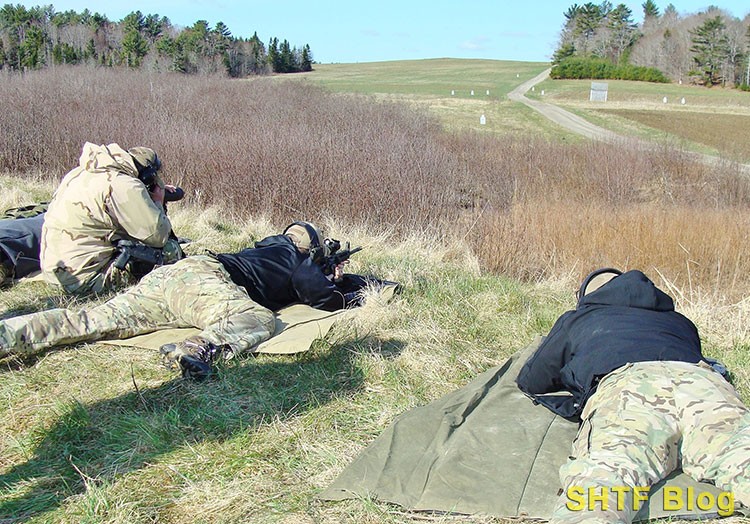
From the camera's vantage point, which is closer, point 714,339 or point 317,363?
point 317,363

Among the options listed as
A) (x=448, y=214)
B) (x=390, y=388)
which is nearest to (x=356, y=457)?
(x=390, y=388)

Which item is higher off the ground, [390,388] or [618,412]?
[618,412]

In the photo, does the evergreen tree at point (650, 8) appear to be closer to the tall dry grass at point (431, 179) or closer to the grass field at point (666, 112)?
the grass field at point (666, 112)

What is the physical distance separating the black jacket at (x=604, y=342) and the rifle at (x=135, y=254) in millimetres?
2912

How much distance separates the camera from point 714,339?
4.70m

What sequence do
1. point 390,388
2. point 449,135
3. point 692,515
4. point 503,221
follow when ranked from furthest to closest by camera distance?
point 449,135 → point 503,221 → point 390,388 → point 692,515

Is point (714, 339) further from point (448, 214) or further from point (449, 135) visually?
point (449, 135)

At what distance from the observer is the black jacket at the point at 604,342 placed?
9.12 feet

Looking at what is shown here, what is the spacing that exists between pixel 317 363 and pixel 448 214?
8090 millimetres

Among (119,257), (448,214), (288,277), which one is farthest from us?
(448,214)

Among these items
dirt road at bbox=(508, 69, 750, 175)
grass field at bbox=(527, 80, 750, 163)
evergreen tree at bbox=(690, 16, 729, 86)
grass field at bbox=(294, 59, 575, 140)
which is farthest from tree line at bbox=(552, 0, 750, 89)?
dirt road at bbox=(508, 69, 750, 175)

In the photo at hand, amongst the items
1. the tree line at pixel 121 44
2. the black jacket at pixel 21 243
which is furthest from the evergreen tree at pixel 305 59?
the black jacket at pixel 21 243
